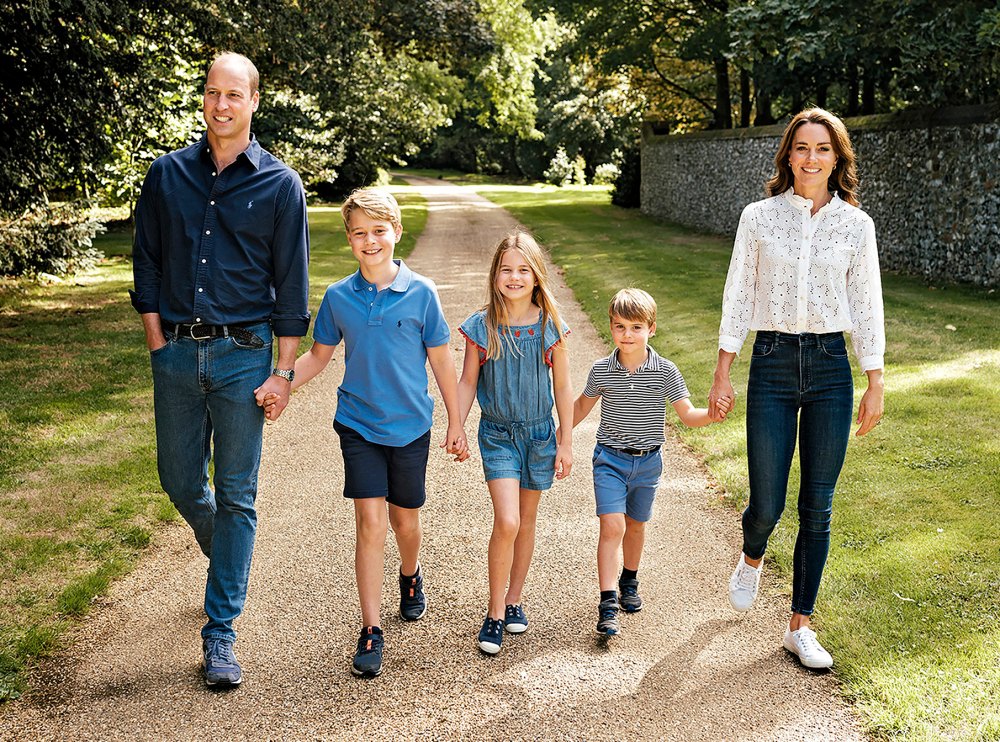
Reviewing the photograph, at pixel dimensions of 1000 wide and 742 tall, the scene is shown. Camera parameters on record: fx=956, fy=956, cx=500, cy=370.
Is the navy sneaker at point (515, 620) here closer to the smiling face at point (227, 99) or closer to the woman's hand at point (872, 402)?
the woman's hand at point (872, 402)

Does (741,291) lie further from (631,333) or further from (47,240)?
(47,240)

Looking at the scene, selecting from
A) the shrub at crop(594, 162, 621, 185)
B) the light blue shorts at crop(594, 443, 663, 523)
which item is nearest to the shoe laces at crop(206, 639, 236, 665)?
the light blue shorts at crop(594, 443, 663, 523)

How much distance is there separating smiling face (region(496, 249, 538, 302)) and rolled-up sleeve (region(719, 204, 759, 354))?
0.83 m

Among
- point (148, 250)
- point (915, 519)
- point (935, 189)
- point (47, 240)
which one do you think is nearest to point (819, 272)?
point (915, 519)

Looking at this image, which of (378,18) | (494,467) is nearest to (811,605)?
(494,467)

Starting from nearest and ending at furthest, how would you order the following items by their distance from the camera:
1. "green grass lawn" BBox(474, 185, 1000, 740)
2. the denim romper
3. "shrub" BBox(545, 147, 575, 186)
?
"green grass lawn" BBox(474, 185, 1000, 740) → the denim romper → "shrub" BBox(545, 147, 575, 186)

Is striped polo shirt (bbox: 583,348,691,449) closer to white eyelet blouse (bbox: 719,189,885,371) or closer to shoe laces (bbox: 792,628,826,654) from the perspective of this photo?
white eyelet blouse (bbox: 719,189,885,371)

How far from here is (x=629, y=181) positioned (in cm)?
3306

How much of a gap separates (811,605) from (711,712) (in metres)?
0.73

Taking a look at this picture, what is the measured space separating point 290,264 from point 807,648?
2.64 metres

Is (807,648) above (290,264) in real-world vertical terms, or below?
below

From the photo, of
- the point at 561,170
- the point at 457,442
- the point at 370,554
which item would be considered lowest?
the point at 370,554

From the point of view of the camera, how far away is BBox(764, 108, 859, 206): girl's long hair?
12.6 feet

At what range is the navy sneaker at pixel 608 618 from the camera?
4121 mm
